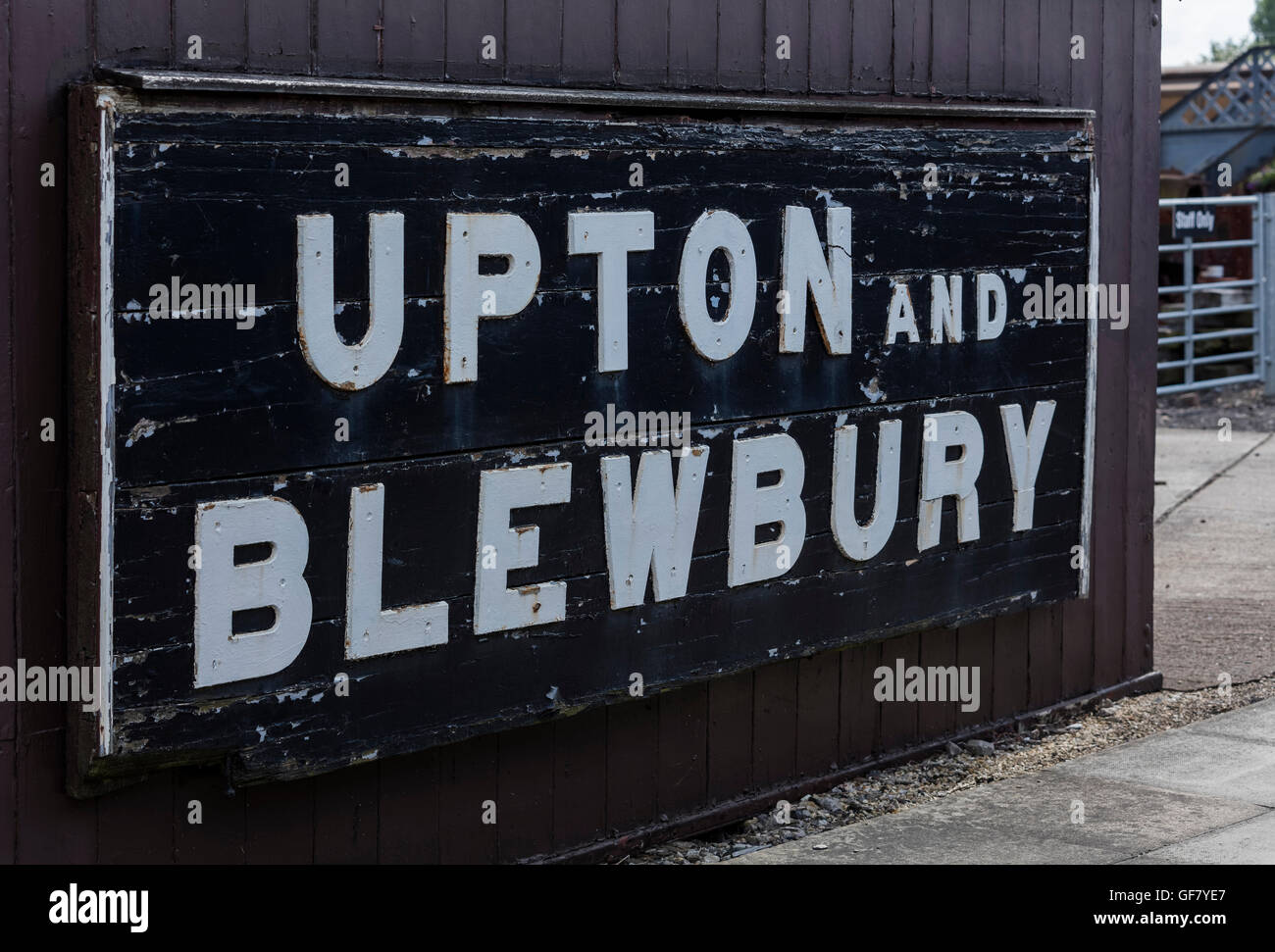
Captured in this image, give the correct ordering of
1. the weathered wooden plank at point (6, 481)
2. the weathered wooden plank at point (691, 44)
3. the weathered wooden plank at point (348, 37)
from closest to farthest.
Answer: the weathered wooden plank at point (6, 481) → the weathered wooden plank at point (348, 37) → the weathered wooden plank at point (691, 44)

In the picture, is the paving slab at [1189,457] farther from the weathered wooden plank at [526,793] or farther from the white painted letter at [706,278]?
the weathered wooden plank at [526,793]

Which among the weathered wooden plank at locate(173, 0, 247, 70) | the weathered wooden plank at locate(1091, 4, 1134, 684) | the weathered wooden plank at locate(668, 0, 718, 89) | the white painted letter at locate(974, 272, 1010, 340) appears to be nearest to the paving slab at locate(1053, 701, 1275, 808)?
the weathered wooden plank at locate(1091, 4, 1134, 684)

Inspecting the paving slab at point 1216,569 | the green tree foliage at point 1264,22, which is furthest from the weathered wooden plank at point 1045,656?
A: the green tree foliage at point 1264,22

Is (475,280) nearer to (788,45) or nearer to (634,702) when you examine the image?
(634,702)

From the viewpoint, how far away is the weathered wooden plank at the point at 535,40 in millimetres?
4074

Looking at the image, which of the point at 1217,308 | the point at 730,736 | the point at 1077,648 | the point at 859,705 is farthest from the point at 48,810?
the point at 1217,308

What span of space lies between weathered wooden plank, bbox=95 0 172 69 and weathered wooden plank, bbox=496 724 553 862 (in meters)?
1.89

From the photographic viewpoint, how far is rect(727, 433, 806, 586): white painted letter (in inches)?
180

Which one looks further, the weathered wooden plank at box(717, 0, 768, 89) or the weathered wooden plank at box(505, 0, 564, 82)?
the weathered wooden plank at box(717, 0, 768, 89)

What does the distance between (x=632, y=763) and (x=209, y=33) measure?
2.27 metres

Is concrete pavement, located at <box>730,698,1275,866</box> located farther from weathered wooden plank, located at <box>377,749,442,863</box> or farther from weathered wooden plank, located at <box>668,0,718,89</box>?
weathered wooden plank, located at <box>668,0,718,89</box>

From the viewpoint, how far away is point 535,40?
4.12 meters

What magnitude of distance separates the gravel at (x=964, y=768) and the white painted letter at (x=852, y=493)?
81 cm

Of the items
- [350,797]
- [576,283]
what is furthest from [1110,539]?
[350,797]
